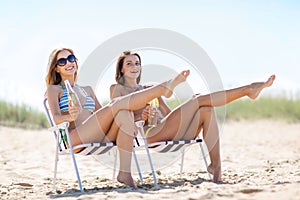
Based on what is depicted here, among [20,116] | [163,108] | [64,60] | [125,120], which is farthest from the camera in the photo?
[20,116]

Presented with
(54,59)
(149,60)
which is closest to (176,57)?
(149,60)

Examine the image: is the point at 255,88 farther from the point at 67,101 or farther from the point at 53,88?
the point at 53,88

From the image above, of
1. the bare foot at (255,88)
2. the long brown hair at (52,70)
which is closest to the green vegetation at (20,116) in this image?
the long brown hair at (52,70)

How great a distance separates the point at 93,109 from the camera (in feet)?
14.0

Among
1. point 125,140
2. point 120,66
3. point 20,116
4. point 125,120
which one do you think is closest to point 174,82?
point 125,120

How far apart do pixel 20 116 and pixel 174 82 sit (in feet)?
28.6

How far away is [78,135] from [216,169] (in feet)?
3.72

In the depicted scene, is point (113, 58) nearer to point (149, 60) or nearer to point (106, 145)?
point (149, 60)

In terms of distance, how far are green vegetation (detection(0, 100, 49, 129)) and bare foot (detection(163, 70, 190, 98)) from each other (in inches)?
332

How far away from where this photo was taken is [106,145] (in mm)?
3734

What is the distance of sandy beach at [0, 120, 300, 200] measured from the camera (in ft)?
10.0

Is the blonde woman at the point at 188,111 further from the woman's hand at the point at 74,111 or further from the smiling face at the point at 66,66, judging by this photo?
the woman's hand at the point at 74,111

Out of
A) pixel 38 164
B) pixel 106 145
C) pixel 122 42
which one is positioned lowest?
pixel 38 164

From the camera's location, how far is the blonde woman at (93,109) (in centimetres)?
365
